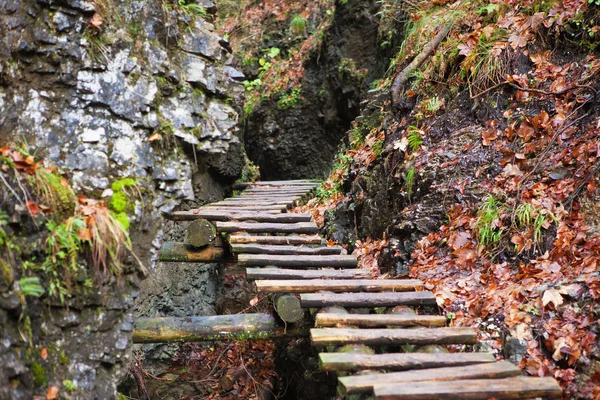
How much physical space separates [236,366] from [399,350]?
202 inches

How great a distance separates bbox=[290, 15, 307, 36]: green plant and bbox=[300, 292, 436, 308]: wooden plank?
1047 cm

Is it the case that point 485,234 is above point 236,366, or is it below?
above

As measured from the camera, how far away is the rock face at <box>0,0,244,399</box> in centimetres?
389

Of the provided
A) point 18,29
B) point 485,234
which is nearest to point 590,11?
point 485,234

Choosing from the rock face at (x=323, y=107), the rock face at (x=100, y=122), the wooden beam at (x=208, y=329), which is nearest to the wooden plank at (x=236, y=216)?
the rock face at (x=100, y=122)

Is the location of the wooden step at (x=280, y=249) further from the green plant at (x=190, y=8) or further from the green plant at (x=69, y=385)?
the green plant at (x=190, y=8)

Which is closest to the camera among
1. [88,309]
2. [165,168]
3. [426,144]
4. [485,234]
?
[88,309]

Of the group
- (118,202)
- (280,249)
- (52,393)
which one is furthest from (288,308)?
(52,393)

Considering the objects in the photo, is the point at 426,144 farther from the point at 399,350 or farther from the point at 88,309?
the point at 88,309

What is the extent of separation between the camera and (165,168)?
547 cm

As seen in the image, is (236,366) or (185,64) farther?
(236,366)

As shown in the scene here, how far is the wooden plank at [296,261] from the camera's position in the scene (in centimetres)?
512

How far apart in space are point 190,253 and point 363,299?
2472mm

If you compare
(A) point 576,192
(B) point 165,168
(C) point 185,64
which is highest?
(C) point 185,64
